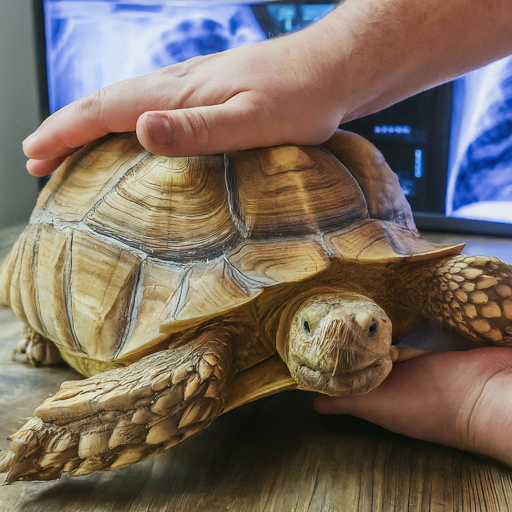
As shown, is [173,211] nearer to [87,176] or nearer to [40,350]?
[87,176]

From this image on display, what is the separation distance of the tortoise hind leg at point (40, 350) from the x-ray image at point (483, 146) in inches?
93.7

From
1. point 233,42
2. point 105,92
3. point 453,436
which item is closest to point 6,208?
point 233,42

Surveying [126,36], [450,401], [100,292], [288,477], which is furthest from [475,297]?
[126,36]

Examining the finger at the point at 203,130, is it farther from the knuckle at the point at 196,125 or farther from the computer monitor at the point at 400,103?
the computer monitor at the point at 400,103

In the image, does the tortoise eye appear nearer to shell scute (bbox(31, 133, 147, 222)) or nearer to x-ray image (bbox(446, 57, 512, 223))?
shell scute (bbox(31, 133, 147, 222))

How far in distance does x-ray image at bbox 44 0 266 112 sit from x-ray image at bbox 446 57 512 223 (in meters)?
1.22

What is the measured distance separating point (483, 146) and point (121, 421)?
8.68ft

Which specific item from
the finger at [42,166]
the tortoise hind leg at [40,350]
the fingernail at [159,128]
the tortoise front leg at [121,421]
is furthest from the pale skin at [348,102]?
the tortoise hind leg at [40,350]

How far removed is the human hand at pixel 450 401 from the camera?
1024 millimetres

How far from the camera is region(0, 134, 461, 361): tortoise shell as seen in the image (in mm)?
1089

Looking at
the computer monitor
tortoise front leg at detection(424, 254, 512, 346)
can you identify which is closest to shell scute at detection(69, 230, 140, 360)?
tortoise front leg at detection(424, 254, 512, 346)

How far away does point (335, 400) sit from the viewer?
118 cm

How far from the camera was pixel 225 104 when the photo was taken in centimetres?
114

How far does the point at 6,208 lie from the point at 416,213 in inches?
101
